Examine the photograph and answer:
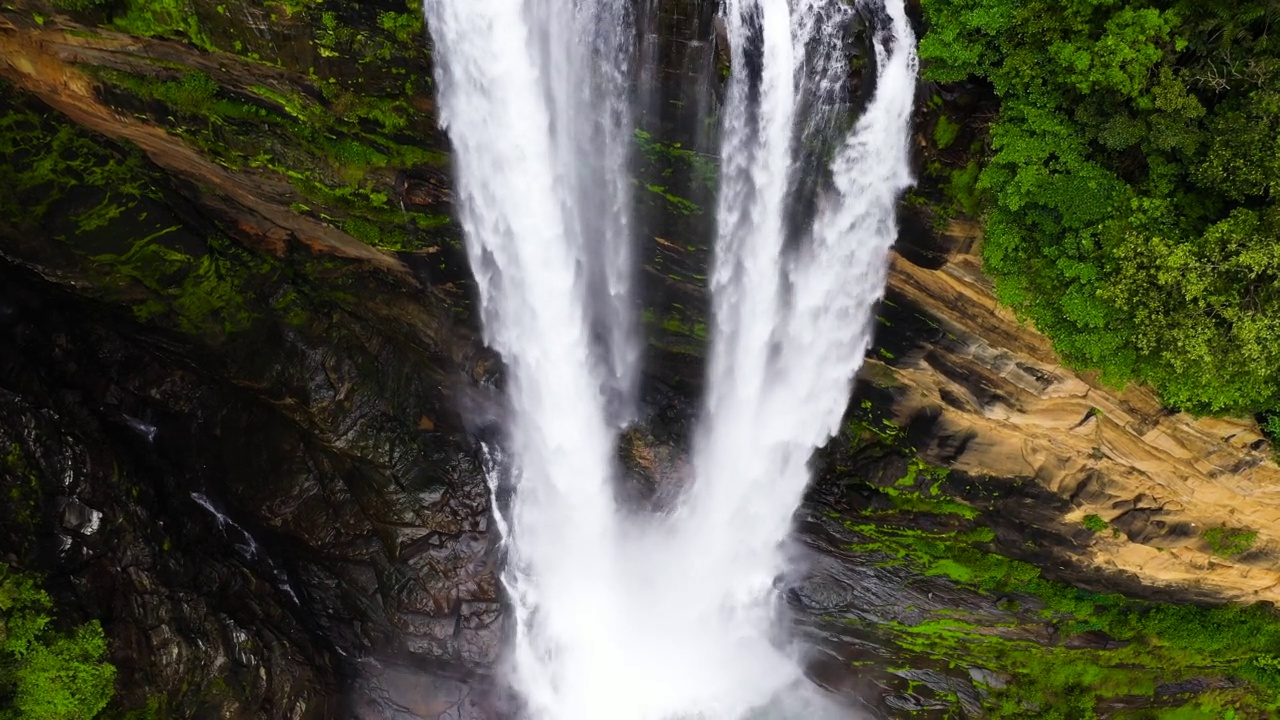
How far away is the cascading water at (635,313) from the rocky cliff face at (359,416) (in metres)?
0.55

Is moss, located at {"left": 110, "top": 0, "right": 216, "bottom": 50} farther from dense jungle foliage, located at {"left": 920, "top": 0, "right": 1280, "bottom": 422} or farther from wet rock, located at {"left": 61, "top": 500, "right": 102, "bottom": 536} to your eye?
dense jungle foliage, located at {"left": 920, "top": 0, "right": 1280, "bottom": 422}

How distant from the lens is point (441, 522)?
589 inches

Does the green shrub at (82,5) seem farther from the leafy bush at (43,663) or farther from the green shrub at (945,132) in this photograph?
the green shrub at (945,132)

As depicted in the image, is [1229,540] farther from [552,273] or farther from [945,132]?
[552,273]

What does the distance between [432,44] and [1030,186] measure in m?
8.19

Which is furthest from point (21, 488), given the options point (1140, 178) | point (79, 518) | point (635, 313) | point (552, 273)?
point (1140, 178)

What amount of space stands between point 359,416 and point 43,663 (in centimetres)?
606

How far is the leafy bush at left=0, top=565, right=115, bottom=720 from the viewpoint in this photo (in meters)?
9.02

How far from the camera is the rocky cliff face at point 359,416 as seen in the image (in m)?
10.4

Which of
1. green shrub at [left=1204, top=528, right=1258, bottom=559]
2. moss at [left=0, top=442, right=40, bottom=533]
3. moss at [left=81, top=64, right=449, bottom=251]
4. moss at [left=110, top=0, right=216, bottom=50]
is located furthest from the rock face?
moss at [left=0, top=442, right=40, bottom=533]

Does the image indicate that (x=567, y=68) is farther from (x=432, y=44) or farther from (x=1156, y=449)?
(x=1156, y=449)

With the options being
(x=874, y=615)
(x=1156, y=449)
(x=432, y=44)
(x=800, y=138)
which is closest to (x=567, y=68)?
(x=432, y=44)

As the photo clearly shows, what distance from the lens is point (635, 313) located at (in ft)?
44.5

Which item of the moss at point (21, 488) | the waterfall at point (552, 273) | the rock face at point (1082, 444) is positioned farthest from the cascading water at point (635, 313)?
the moss at point (21, 488)
